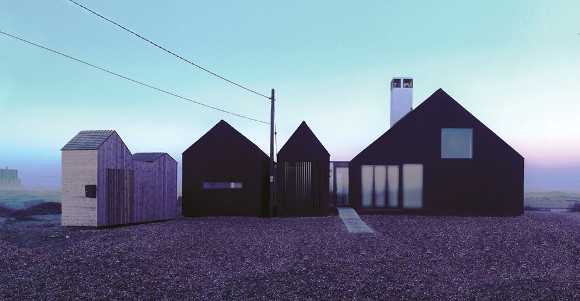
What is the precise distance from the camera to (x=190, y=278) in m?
10.0

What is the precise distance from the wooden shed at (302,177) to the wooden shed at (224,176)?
5.31ft

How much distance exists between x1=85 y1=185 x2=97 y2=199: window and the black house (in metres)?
13.4

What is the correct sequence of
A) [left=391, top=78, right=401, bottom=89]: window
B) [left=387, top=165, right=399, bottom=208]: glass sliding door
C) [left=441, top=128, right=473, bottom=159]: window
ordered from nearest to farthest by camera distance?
[left=441, top=128, right=473, bottom=159]: window → [left=387, top=165, right=399, bottom=208]: glass sliding door → [left=391, top=78, right=401, bottom=89]: window

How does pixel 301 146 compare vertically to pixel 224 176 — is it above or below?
above

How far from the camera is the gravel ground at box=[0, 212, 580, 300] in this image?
9.03 metres

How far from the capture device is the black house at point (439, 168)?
22.9 m

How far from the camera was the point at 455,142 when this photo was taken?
23.2 meters

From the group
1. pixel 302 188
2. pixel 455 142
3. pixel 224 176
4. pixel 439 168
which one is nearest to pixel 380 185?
pixel 439 168

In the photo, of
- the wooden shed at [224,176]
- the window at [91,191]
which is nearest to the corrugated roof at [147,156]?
the wooden shed at [224,176]

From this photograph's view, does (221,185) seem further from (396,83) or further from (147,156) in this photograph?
(396,83)

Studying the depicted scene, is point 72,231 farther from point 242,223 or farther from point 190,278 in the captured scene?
point 190,278

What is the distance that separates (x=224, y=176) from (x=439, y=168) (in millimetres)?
12317

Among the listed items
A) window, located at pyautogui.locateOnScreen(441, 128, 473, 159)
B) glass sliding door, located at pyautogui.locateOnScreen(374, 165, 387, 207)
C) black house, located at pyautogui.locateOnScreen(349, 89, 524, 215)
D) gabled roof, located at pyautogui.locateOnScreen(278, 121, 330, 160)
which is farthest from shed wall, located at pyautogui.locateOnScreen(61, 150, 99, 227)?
window, located at pyautogui.locateOnScreen(441, 128, 473, 159)

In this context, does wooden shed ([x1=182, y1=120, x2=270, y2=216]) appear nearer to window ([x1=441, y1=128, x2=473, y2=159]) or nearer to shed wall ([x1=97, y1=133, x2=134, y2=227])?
shed wall ([x1=97, y1=133, x2=134, y2=227])
